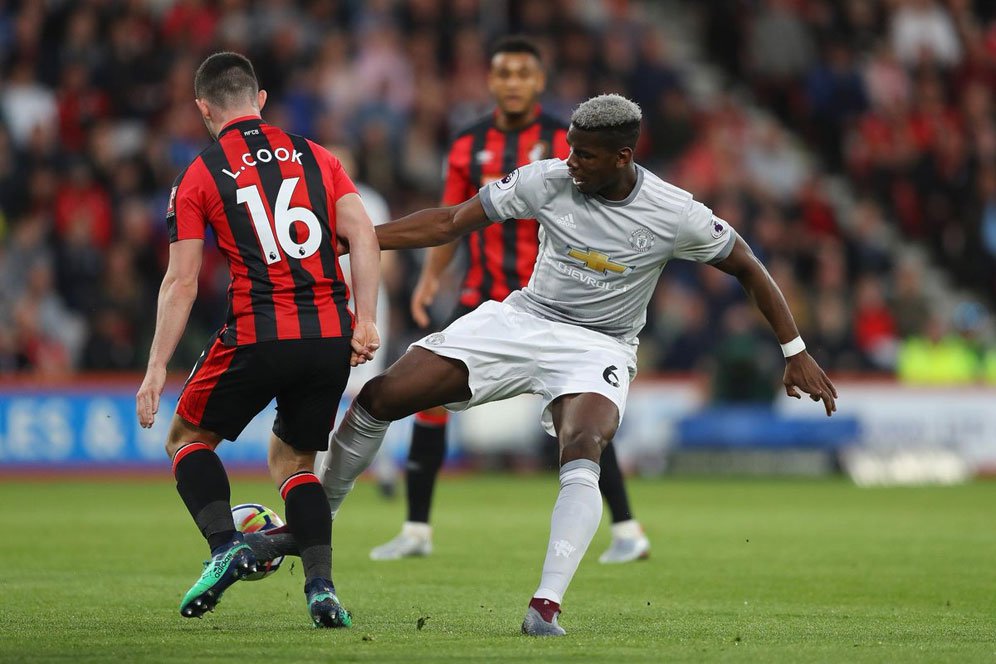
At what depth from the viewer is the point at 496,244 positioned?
8.88m

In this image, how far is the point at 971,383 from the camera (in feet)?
54.6

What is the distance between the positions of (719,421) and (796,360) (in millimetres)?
9863

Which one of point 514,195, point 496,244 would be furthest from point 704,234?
point 496,244

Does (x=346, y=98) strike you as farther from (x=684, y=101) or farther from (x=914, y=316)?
(x=914, y=316)

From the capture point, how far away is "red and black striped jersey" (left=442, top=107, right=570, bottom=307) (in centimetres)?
881

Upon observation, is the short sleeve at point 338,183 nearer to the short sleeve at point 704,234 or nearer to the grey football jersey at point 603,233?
the grey football jersey at point 603,233

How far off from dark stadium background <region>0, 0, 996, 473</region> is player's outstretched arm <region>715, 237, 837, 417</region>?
9787 mm

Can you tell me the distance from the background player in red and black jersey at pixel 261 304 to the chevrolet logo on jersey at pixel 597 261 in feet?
2.72

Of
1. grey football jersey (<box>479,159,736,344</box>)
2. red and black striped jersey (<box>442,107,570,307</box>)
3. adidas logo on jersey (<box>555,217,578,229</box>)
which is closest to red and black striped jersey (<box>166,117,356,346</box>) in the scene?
grey football jersey (<box>479,159,736,344</box>)

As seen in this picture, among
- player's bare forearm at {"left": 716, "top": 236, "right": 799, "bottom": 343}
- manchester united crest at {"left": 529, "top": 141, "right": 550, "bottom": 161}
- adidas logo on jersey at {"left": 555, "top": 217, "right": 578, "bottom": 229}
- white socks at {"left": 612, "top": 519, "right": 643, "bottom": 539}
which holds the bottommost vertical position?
white socks at {"left": 612, "top": 519, "right": 643, "bottom": 539}

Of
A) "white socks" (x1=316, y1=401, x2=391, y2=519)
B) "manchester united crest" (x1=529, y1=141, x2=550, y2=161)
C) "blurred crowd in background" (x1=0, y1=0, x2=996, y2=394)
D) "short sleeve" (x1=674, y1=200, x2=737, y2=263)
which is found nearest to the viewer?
"short sleeve" (x1=674, y1=200, x2=737, y2=263)

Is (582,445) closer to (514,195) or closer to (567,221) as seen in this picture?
(567,221)

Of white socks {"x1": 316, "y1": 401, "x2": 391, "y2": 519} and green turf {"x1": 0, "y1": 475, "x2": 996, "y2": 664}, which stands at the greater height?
white socks {"x1": 316, "y1": 401, "x2": 391, "y2": 519}

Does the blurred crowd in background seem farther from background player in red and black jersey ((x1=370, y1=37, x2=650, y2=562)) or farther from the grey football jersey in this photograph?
the grey football jersey
